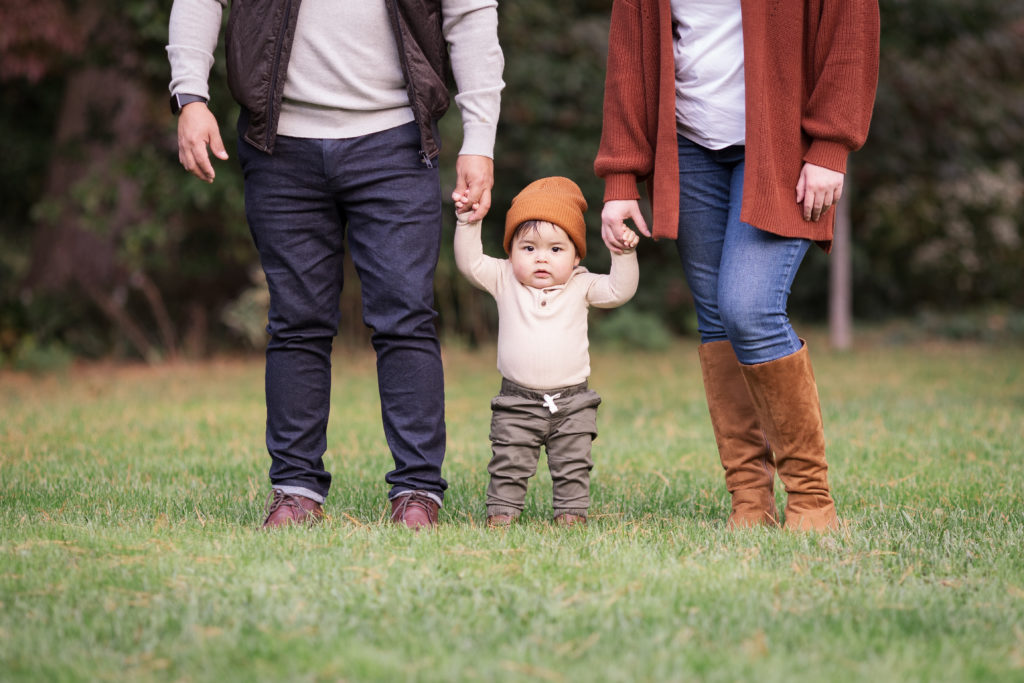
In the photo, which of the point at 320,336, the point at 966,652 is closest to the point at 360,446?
the point at 320,336

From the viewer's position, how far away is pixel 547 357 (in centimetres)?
339

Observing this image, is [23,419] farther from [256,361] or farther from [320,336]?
[256,361]

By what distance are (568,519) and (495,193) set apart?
8.57 m

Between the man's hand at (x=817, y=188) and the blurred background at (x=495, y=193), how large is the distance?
5.83 m

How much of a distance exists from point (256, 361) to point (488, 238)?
250 cm

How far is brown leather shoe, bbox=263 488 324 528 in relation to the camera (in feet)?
10.9

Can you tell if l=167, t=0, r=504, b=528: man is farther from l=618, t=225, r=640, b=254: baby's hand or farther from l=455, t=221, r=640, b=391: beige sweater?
l=618, t=225, r=640, b=254: baby's hand

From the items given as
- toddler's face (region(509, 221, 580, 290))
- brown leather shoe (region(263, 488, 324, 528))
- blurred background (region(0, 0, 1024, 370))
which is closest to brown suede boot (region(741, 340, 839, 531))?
toddler's face (region(509, 221, 580, 290))

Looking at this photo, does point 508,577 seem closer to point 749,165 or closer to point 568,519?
point 568,519

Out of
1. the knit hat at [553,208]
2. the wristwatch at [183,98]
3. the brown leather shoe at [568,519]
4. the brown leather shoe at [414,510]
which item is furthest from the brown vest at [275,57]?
the brown leather shoe at [568,519]

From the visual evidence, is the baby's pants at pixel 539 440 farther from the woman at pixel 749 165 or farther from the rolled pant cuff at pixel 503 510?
the woman at pixel 749 165

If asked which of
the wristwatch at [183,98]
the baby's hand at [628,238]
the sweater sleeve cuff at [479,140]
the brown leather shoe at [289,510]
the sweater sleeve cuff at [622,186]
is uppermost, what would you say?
the wristwatch at [183,98]

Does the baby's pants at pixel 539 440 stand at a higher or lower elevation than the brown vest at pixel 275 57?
lower

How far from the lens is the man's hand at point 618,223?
3.32 m
